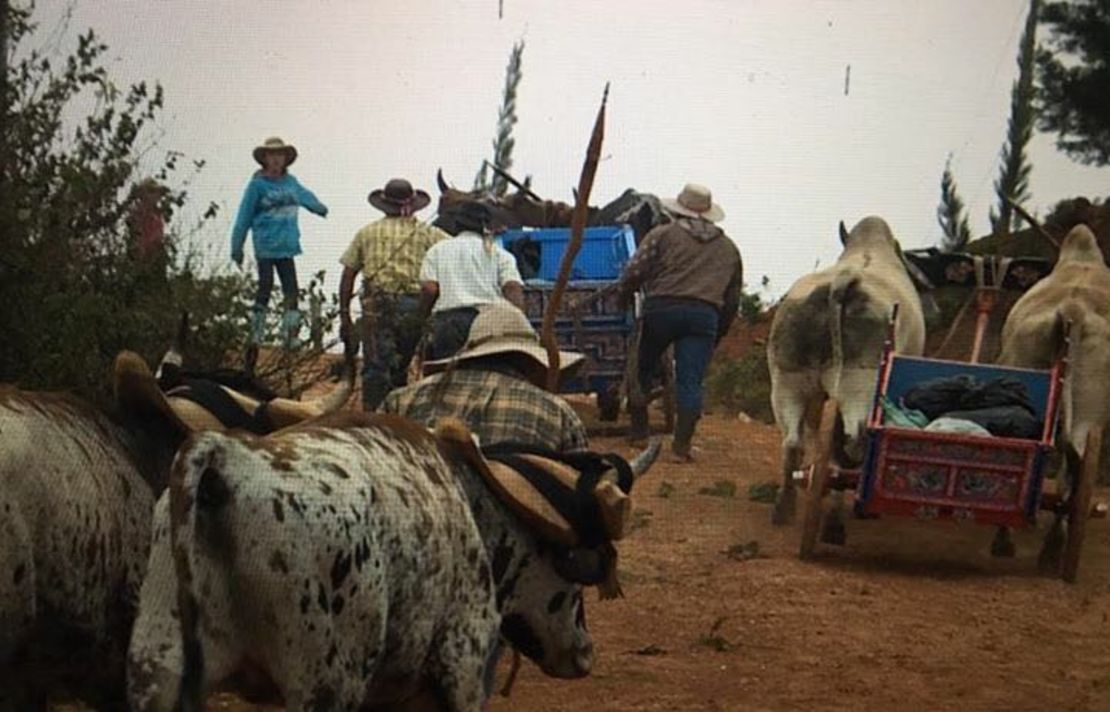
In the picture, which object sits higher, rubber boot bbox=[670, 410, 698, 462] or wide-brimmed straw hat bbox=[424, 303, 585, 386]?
wide-brimmed straw hat bbox=[424, 303, 585, 386]

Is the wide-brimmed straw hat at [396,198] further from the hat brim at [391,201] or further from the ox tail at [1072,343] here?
the ox tail at [1072,343]

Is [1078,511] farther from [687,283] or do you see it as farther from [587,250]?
→ [587,250]

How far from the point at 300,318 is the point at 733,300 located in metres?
5.85

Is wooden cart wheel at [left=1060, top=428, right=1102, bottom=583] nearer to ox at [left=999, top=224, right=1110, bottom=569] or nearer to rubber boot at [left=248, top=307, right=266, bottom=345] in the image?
ox at [left=999, top=224, right=1110, bottom=569]

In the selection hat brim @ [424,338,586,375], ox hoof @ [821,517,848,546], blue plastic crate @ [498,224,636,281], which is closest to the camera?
hat brim @ [424,338,586,375]

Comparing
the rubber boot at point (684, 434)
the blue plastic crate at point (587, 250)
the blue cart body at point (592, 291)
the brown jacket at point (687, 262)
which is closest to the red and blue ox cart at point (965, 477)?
the brown jacket at point (687, 262)

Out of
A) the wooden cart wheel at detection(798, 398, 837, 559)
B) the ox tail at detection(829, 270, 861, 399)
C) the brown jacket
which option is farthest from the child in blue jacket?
the brown jacket

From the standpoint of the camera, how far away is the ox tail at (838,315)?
1169cm

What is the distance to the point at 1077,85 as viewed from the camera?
16.1 metres

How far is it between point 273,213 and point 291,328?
4.52 ft

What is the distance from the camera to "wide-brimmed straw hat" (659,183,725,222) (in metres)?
14.0

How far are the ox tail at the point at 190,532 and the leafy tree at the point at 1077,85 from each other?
39.5ft

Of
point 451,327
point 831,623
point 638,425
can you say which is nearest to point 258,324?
point 451,327

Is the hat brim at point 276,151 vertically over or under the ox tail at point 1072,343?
over
